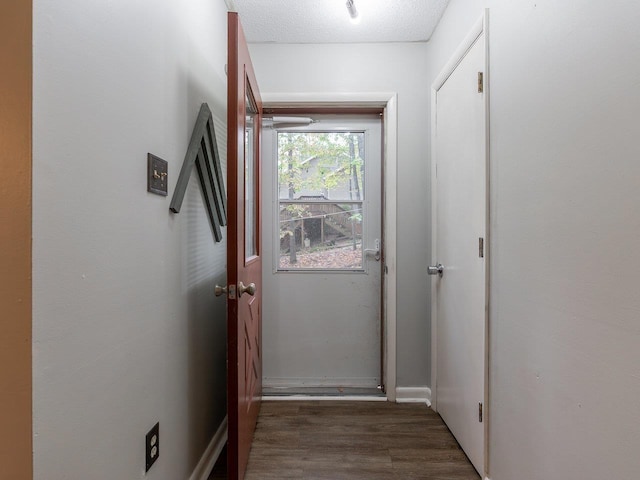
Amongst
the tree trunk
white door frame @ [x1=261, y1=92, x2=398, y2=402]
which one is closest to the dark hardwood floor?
white door frame @ [x1=261, y1=92, x2=398, y2=402]

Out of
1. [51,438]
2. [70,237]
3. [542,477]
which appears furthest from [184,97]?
[542,477]

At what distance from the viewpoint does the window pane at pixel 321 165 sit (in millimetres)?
2471

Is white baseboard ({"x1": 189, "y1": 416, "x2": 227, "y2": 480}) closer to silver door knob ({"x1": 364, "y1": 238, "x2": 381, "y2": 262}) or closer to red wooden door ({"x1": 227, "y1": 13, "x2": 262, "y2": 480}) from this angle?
red wooden door ({"x1": 227, "y1": 13, "x2": 262, "y2": 480})

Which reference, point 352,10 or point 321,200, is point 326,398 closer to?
point 321,200

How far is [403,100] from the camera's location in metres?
2.27

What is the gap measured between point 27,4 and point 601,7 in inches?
Result: 51.3

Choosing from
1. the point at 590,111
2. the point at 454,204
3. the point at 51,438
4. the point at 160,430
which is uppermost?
the point at 590,111

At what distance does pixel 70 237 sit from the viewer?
75 centimetres

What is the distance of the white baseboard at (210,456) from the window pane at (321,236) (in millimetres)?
1114

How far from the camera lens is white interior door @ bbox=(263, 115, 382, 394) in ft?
8.11

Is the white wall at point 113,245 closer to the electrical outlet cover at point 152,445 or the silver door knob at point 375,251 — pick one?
the electrical outlet cover at point 152,445

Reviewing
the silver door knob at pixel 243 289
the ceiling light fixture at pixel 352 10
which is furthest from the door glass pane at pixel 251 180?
the ceiling light fixture at pixel 352 10

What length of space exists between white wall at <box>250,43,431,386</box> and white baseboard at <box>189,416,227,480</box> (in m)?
1.17

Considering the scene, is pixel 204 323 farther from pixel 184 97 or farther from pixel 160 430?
pixel 184 97
